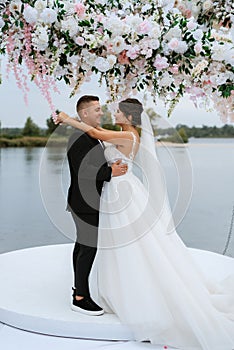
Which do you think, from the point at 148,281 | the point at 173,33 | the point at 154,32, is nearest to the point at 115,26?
the point at 154,32

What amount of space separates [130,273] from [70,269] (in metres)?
0.98

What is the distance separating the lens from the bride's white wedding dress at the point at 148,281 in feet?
8.95

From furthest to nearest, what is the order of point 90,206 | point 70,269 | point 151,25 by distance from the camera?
point 70,269 < point 90,206 < point 151,25

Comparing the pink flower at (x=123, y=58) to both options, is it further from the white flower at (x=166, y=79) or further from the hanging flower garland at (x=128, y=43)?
the white flower at (x=166, y=79)

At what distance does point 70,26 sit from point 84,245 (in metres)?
A: 1.17

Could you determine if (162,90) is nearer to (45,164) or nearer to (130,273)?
(45,164)

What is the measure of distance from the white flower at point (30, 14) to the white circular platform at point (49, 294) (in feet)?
5.15

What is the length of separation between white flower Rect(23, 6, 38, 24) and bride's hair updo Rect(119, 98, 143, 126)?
0.67 m

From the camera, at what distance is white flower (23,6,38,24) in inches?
108

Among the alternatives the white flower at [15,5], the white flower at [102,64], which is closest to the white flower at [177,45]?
the white flower at [102,64]

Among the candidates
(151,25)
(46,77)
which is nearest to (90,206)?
(46,77)

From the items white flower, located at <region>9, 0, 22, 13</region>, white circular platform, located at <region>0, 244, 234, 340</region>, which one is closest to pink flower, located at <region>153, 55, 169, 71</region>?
white flower, located at <region>9, 0, 22, 13</region>

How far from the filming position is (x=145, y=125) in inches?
122

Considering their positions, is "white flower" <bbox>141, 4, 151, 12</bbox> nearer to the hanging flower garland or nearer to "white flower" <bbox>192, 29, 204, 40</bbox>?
the hanging flower garland
